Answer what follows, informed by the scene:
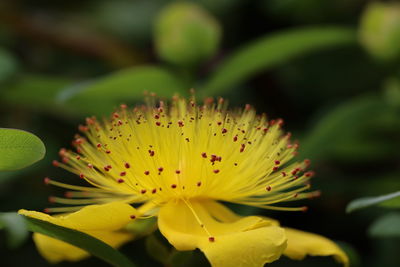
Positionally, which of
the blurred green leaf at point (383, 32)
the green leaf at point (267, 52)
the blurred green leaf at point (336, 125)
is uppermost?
the green leaf at point (267, 52)

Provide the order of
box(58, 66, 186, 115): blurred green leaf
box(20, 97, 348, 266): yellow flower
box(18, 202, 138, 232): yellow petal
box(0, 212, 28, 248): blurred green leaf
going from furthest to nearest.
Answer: box(58, 66, 186, 115): blurred green leaf → box(20, 97, 348, 266): yellow flower → box(18, 202, 138, 232): yellow petal → box(0, 212, 28, 248): blurred green leaf

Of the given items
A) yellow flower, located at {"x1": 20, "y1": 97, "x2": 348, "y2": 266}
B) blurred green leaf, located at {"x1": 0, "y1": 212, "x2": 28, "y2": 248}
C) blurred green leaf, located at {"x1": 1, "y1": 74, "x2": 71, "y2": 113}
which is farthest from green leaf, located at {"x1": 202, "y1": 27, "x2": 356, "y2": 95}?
blurred green leaf, located at {"x1": 0, "y1": 212, "x2": 28, "y2": 248}

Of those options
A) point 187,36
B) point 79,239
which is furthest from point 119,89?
point 79,239

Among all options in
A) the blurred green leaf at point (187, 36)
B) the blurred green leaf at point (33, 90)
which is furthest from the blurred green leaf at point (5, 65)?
the blurred green leaf at point (187, 36)

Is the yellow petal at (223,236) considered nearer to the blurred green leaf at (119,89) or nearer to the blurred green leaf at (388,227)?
the blurred green leaf at (388,227)

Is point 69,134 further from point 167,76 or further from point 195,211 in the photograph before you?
point 195,211

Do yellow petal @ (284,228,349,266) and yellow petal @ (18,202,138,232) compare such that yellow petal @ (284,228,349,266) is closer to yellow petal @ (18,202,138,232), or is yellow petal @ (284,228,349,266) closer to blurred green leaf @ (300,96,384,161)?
yellow petal @ (18,202,138,232)

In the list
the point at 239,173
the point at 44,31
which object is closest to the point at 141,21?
the point at 44,31
